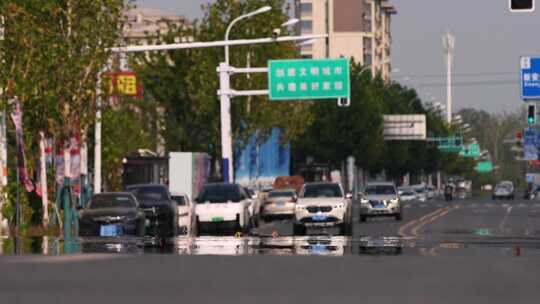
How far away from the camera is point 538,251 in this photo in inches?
1233

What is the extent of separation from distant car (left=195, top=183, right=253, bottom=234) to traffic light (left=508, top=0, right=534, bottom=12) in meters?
20.0

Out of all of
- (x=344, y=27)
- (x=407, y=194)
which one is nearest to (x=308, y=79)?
(x=407, y=194)

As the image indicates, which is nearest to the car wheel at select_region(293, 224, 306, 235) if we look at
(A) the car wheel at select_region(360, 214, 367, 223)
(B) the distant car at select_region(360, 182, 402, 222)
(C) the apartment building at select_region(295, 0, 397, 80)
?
(B) the distant car at select_region(360, 182, 402, 222)

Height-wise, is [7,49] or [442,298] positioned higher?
[7,49]

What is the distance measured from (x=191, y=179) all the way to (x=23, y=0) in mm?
20422

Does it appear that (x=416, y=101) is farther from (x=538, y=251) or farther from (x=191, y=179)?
(x=538, y=251)

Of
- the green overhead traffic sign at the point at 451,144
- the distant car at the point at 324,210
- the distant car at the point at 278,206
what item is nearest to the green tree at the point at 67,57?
the distant car at the point at 324,210

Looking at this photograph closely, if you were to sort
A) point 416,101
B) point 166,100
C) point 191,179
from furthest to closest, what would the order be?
point 416,101 → point 166,100 → point 191,179

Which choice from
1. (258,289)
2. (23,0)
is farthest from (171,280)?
(23,0)

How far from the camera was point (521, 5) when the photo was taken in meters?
30.6

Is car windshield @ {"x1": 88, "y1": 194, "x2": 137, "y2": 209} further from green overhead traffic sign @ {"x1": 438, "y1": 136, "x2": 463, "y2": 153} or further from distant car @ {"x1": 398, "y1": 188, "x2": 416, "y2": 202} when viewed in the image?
green overhead traffic sign @ {"x1": 438, "y1": 136, "x2": 463, "y2": 153}

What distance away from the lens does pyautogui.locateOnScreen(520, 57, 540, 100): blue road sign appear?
7681cm

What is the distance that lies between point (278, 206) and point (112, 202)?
76.3ft

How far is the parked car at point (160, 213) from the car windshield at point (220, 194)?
343cm
